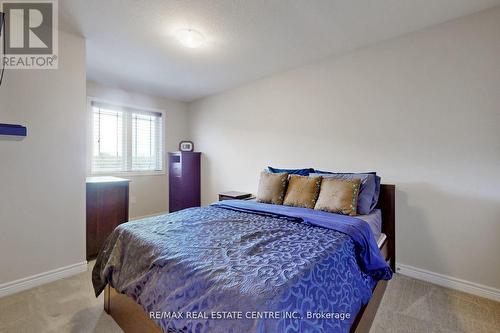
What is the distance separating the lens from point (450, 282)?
2146mm

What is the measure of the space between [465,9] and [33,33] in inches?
147

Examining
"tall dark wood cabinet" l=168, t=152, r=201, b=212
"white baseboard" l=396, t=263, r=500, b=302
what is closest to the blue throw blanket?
"white baseboard" l=396, t=263, r=500, b=302

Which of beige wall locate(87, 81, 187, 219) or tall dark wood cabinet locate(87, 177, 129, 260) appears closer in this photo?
tall dark wood cabinet locate(87, 177, 129, 260)

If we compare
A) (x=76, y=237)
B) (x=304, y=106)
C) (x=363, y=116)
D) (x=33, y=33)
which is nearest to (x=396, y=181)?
(x=363, y=116)

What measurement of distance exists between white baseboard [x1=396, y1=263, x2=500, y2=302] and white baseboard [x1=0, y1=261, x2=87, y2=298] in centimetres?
321

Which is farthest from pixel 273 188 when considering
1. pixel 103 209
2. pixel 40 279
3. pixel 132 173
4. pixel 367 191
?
pixel 132 173

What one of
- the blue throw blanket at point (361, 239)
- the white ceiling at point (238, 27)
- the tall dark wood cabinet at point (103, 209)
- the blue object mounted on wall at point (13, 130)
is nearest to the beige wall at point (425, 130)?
the white ceiling at point (238, 27)

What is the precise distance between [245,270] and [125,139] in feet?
12.6

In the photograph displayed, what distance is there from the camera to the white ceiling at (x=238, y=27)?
1.94m

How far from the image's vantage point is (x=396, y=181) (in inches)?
96.2

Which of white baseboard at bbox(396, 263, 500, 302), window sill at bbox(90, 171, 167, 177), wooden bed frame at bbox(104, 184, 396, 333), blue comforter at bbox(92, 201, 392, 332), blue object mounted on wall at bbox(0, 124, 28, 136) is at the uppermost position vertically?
blue object mounted on wall at bbox(0, 124, 28, 136)

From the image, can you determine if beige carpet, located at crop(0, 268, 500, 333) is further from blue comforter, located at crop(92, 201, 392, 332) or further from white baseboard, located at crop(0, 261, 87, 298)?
blue comforter, located at crop(92, 201, 392, 332)

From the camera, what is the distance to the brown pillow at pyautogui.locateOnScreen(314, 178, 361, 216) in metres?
2.16

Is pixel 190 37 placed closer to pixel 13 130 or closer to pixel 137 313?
pixel 13 130
